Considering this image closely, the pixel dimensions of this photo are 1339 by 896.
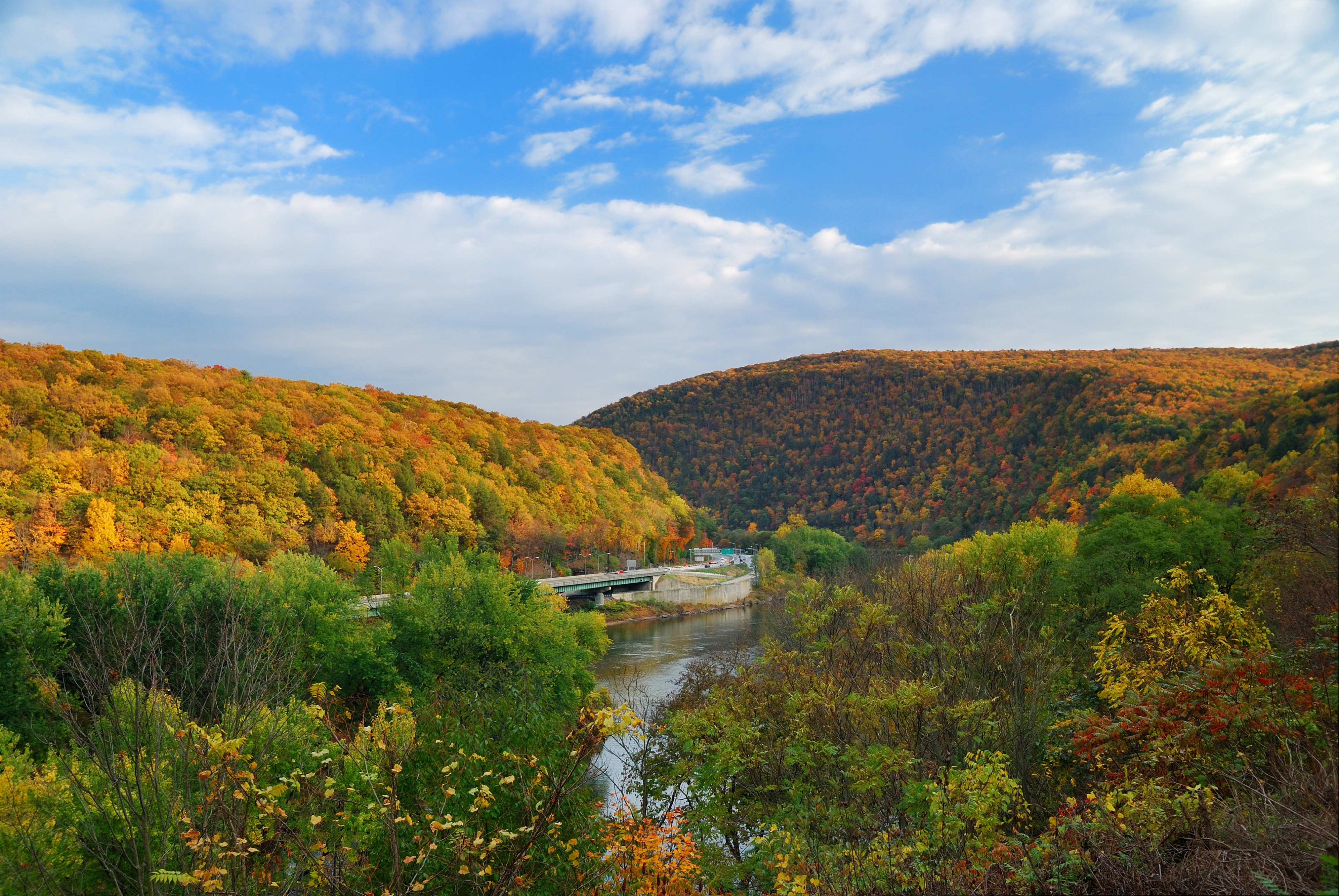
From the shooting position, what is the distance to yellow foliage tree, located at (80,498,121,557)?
4556cm

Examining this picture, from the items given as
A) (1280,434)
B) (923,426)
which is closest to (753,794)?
(1280,434)

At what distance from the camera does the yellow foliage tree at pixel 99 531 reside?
4556cm

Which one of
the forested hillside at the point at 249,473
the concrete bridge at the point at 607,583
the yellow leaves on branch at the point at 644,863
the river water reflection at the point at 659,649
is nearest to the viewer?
the yellow leaves on branch at the point at 644,863

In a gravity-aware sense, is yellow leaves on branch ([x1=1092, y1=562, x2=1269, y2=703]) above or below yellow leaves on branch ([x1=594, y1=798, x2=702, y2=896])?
above

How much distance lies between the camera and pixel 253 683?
384 inches

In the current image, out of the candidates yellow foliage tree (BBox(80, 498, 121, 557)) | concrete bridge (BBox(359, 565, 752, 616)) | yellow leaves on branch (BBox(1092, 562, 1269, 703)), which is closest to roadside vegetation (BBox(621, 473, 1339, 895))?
yellow leaves on branch (BBox(1092, 562, 1269, 703))

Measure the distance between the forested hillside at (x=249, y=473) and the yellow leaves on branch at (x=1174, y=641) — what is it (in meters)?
48.0

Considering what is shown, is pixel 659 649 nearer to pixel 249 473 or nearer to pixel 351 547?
pixel 351 547

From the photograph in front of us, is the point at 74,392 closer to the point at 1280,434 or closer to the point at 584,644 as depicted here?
the point at 584,644

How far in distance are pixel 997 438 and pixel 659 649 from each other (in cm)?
9136

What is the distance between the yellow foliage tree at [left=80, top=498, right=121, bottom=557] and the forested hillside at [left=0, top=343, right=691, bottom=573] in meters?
0.11

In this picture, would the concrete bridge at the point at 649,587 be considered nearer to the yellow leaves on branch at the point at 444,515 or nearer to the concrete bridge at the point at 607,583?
the concrete bridge at the point at 607,583

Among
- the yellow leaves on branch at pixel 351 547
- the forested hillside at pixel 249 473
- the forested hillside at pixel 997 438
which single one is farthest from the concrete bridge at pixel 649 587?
the forested hillside at pixel 997 438

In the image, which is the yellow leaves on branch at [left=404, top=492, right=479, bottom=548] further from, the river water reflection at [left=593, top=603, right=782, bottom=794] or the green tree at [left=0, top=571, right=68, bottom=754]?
the green tree at [left=0, top=571, right=68, bottom=754]
